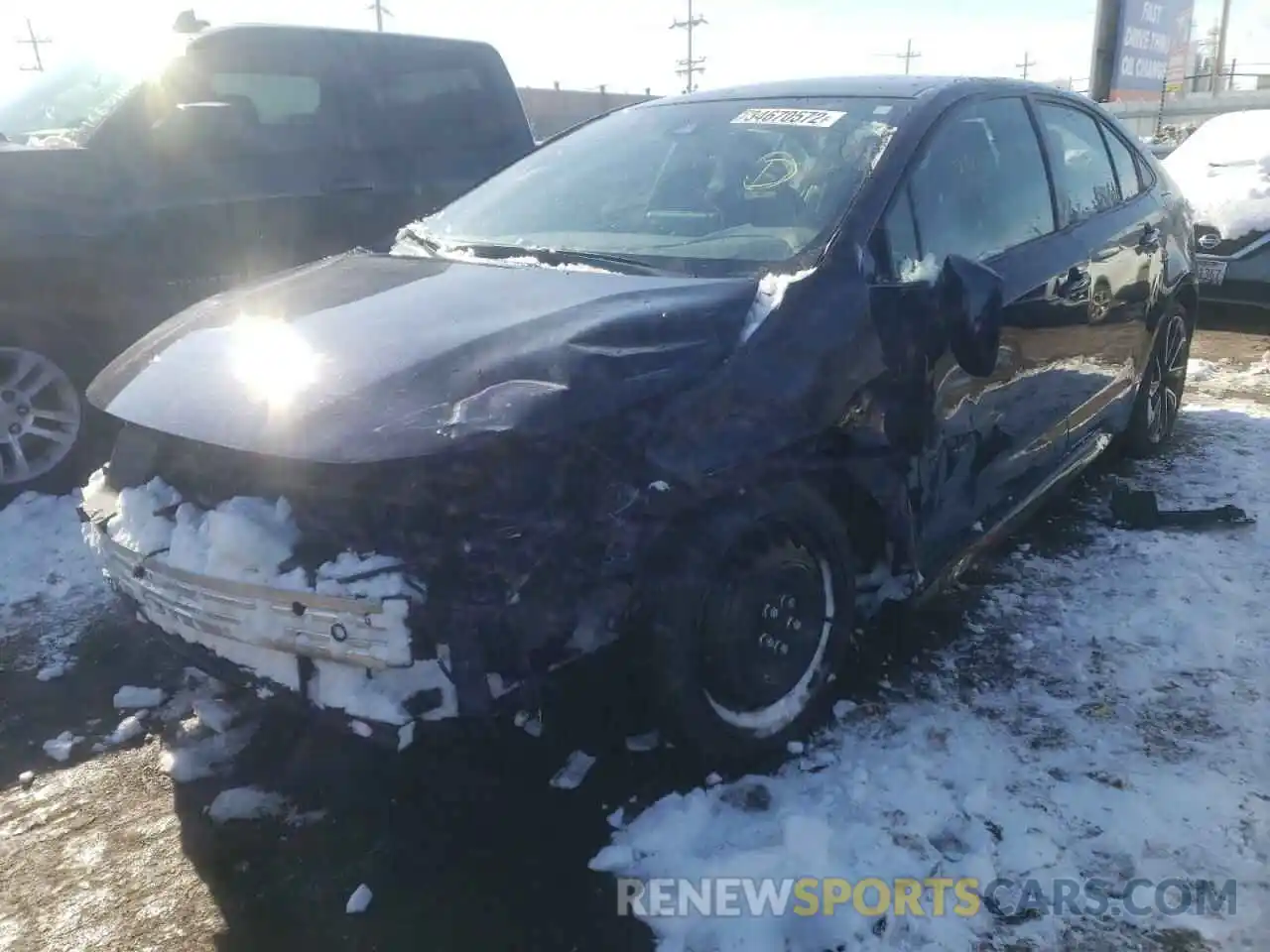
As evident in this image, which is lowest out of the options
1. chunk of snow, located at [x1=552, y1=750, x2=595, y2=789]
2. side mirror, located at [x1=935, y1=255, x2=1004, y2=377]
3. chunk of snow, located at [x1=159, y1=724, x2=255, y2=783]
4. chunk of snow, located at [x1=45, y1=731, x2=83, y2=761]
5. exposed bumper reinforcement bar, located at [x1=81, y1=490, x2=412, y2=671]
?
chunk of snow, located at [x1=45, y1=731, x2=83, y2=761]

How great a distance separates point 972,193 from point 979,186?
7 centimetres

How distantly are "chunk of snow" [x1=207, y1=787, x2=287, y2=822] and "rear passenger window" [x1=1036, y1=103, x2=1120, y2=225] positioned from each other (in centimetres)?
336

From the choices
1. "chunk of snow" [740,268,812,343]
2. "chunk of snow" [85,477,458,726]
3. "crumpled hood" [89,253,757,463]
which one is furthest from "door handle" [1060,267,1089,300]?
"chunk of snow" [85,477,458,726]

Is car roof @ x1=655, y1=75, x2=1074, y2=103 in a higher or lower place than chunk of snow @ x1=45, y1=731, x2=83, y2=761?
higher

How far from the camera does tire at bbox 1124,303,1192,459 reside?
16.2 feet

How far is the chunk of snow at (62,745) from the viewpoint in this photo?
9.75 ft

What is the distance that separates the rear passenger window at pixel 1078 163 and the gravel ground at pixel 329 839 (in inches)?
85.3

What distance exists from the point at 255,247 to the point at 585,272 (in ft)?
9.15

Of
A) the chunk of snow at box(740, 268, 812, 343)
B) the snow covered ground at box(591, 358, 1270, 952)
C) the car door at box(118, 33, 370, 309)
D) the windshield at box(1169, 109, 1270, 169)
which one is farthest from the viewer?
the windshield at box(1169, 109, 1270, 169)

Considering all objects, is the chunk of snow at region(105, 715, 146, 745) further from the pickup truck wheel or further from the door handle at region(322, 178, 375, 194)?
the door handle at region(322, 178, 375, 194)

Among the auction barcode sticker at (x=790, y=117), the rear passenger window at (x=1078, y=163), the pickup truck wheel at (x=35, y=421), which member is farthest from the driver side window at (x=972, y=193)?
the pickup truck wheel at (x=35, y=421)

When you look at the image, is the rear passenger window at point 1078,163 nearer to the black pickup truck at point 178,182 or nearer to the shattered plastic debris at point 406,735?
the black pickup truck at point 178,182

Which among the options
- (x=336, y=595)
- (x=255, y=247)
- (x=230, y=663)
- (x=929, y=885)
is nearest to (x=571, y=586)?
(x=336, y=595)

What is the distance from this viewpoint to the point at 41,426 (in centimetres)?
464
